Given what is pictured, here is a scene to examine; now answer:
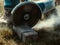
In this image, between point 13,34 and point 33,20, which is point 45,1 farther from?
point 13,34

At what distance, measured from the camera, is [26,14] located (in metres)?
7.59

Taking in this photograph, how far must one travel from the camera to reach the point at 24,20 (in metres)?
7.57

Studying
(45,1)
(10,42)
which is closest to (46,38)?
(10,42)

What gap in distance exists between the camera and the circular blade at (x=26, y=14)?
733cm

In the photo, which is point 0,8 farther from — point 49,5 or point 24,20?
point 24,20

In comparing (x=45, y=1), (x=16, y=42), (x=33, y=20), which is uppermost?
(x=45, y=1)

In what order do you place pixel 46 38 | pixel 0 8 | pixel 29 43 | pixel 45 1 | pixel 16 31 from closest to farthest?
pixel 29 43, pixel 46 38, pixel 16 31, pixel 45 1, pixel 0 8

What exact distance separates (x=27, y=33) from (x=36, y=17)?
1417mm

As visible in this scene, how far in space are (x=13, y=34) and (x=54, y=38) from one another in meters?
1.55

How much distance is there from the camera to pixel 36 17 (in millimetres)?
7730

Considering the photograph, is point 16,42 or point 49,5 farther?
point 49,5

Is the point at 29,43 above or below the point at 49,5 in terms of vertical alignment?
below

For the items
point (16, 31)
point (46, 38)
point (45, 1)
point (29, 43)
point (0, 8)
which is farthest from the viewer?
point (0, 8)

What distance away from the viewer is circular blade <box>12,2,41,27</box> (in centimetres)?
733
